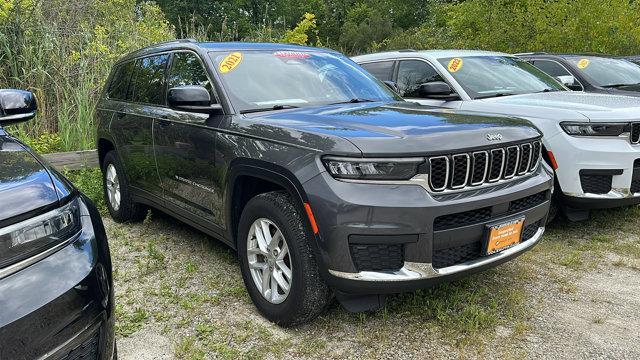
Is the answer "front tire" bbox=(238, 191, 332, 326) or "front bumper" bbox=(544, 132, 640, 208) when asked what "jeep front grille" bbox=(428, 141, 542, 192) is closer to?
"front tire" bbox=(238, 191, 332, 326)

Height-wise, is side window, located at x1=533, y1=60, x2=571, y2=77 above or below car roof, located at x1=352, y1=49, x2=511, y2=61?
below

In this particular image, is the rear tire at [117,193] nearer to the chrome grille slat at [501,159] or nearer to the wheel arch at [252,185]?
the wheel arch at [252,185]

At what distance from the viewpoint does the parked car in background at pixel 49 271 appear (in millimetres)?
1580

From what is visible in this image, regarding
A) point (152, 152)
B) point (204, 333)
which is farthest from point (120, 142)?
point (204, 333)

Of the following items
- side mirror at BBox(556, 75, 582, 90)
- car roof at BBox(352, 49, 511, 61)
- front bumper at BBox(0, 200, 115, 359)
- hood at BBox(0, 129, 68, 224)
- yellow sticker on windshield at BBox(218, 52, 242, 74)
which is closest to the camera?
front bumper at BBox(0, 200, 115, 359)

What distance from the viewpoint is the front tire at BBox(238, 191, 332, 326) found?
2.64m

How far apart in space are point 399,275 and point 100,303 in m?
1.33

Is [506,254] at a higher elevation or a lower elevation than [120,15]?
lower

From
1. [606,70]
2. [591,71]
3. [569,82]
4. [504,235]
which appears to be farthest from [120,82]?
[606,70]

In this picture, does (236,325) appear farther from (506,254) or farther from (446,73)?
(446,73)

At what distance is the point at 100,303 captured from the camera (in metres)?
1.86

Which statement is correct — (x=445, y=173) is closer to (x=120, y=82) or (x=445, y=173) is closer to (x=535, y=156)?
(x=535, y=156)

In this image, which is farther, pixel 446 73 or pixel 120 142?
pixel 446 73

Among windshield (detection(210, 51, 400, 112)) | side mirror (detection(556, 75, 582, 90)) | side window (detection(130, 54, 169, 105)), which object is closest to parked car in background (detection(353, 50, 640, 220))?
side mirror (detection(556, 75, 582, 90))
